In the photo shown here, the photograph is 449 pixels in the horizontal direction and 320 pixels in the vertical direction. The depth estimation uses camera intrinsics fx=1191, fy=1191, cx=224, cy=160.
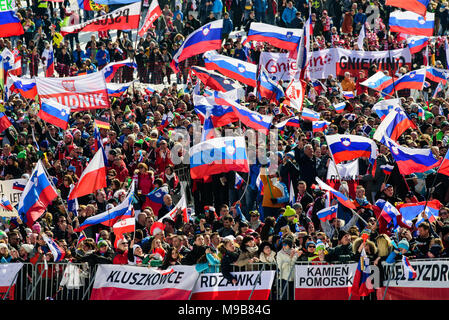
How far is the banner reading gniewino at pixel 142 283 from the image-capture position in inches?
663

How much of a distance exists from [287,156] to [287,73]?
6.32 meters

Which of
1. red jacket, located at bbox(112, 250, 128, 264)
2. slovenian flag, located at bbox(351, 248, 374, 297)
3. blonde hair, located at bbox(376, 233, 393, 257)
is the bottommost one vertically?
red jacket, located at bbox(112, 250, 128, 264)

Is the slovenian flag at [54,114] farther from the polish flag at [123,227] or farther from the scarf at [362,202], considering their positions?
the scarf at [362,202]

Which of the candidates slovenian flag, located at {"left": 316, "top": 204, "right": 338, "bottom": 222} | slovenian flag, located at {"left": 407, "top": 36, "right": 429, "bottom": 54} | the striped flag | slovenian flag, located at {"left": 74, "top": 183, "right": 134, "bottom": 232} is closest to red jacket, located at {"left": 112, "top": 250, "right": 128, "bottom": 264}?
slovenian flag, located at {"left": 74, "top": 183, "right": 134, "bottom": 232}

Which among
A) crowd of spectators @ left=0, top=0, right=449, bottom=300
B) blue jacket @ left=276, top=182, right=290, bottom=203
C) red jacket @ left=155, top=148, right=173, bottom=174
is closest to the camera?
crowd of spectators @ left=0, top=0, right=449, bottom=300

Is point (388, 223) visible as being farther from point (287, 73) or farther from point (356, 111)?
point (287, 73)

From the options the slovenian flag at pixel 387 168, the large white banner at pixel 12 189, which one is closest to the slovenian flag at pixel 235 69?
the slovenian flag at pixel 387 168

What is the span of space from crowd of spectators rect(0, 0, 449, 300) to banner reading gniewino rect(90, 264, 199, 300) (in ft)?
0.78

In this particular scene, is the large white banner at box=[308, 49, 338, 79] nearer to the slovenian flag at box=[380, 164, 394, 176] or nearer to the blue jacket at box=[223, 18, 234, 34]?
the blue jacket at box=[223, 18, 234, 34]

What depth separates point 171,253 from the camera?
17.1 metres

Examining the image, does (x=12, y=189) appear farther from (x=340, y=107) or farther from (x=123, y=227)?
(x=340, y=107)

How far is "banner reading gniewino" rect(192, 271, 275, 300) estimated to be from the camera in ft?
54.5

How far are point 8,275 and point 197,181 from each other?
497 cm

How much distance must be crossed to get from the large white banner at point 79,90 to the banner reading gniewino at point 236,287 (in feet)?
28.6
